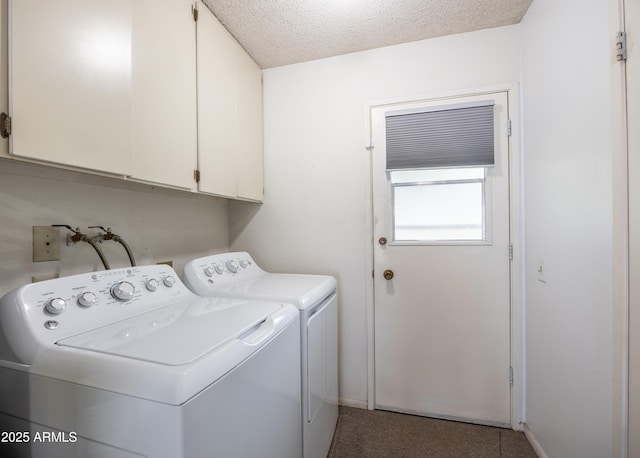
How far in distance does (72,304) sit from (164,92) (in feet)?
2.88

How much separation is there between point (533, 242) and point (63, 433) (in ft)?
6.72

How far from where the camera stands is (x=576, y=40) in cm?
113

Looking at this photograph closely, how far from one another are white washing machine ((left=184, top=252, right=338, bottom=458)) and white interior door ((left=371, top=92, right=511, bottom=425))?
45 centimetres

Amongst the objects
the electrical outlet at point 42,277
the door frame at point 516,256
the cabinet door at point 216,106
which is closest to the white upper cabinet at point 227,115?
the cabinet door at point 216,106

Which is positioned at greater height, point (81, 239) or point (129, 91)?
point (129, 91)

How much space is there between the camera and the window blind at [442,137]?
1.70 meters

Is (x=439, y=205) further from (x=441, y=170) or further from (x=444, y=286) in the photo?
(x=444, y=286)

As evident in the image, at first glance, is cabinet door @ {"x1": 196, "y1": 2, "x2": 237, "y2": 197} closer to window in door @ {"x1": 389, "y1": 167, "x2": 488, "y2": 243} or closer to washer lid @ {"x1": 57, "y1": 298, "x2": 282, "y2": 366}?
washer lid @ {"x1": 57, "y1": 298, "x2": 282, "y2": 366}

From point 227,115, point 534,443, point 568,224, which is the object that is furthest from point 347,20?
point 534,443

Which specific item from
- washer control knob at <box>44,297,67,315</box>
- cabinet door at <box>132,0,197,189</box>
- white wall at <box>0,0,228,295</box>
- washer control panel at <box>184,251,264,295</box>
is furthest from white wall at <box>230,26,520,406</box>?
washer control knob at <box>44,297,67,315</box>

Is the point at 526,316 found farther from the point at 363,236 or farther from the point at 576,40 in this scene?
the point at 576,40

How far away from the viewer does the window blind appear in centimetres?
170

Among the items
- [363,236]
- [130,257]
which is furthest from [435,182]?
[130,257]

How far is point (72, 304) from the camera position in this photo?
2.85ft
